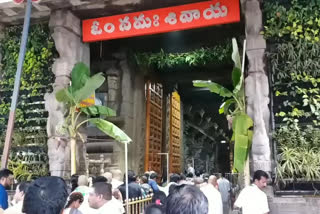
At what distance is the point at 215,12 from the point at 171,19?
98 centimetres

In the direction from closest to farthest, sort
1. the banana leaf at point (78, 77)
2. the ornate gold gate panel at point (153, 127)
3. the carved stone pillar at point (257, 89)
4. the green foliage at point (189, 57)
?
the carved stone pillar at point (257, 89) < the banana leaf at point (78, 77) < the green foliage at point (189, 57) < the ornate gold gate panel at point (153, 127)

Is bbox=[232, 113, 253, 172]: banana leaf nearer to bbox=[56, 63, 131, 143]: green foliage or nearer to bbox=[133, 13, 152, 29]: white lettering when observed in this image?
bbox=[56, 63, 131, 143]: green foliage

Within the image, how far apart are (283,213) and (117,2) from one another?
5494mm

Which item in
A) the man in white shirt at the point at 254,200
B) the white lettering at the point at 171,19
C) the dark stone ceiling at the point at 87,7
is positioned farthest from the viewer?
the dark stone ceiling at the point at 87,7

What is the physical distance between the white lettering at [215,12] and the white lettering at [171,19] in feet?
2.19

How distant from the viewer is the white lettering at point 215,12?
7238 millimetres

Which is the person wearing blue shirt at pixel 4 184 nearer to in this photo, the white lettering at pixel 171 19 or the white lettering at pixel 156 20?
the white lettering at pixel 156 20

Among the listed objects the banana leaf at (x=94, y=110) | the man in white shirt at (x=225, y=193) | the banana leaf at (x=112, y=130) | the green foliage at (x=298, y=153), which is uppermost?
the banana leaf at (x=94, y=110)

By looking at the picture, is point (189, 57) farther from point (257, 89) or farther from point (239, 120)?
point (239, 120)

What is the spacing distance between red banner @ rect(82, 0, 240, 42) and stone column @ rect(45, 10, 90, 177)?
37 centimetres

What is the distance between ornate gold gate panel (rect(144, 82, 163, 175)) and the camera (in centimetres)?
1086

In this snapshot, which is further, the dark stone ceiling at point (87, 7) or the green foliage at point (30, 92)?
the green foliage at point (30, 92)

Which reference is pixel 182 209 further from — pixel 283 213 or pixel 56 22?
pixel 56 22

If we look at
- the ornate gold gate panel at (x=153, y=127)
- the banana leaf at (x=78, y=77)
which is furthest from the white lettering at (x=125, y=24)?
the ornate gold gate panel at (x=153, y=127)
